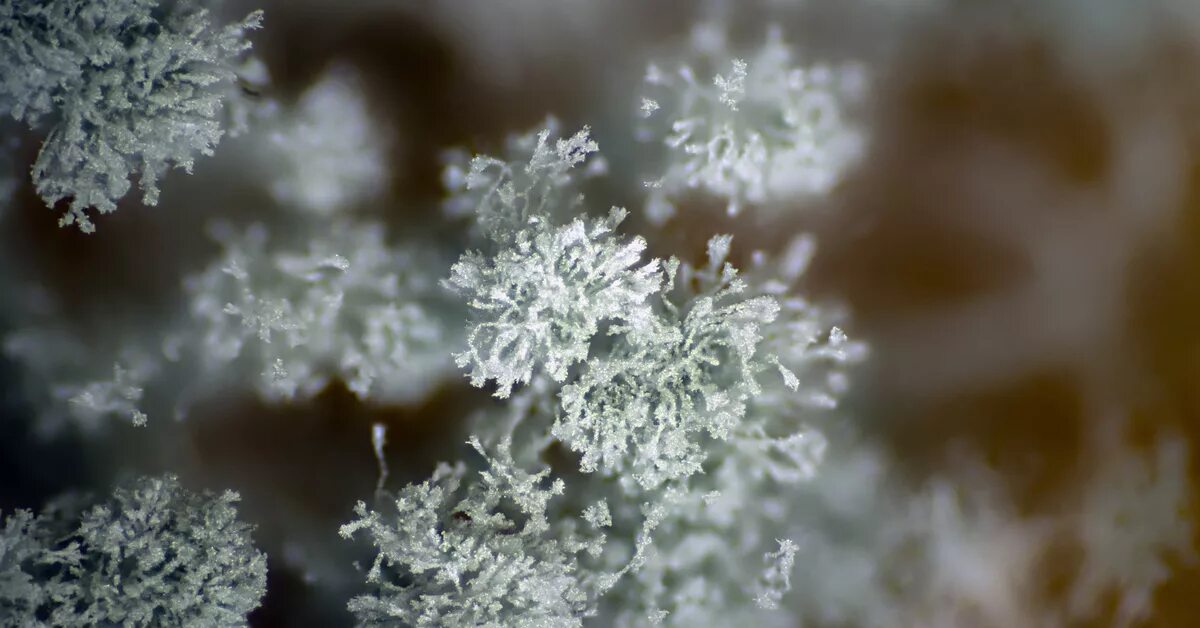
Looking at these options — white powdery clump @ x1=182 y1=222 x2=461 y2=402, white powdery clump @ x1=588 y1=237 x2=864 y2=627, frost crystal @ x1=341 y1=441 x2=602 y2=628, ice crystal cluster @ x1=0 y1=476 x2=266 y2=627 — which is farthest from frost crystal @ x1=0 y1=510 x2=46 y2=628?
white powdery clump @ x1=588 y1=237 x2=864 y2=627

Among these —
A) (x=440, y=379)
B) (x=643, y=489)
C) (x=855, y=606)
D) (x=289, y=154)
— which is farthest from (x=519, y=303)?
(x=855, y=606)

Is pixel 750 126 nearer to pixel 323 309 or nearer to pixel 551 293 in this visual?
pixel 551 293

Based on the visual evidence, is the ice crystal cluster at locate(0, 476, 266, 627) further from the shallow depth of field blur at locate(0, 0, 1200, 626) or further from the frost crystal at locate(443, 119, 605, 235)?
the frost crystal at locate(443, 119, 605, 235)

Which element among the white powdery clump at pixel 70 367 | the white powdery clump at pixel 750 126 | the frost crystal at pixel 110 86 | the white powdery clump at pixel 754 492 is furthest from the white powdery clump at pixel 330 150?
the white powdery clump at pixel 754 492

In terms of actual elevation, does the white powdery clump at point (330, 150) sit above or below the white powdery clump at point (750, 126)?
below

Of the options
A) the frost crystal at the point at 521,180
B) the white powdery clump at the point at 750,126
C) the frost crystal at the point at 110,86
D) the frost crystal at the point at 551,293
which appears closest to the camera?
the frost crystal at the point at 110,86

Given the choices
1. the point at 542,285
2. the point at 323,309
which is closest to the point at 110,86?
the point at 323,309

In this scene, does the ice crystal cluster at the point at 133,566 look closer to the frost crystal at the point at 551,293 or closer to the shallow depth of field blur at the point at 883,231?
the shallow depth of field blur at the point at 883,231
